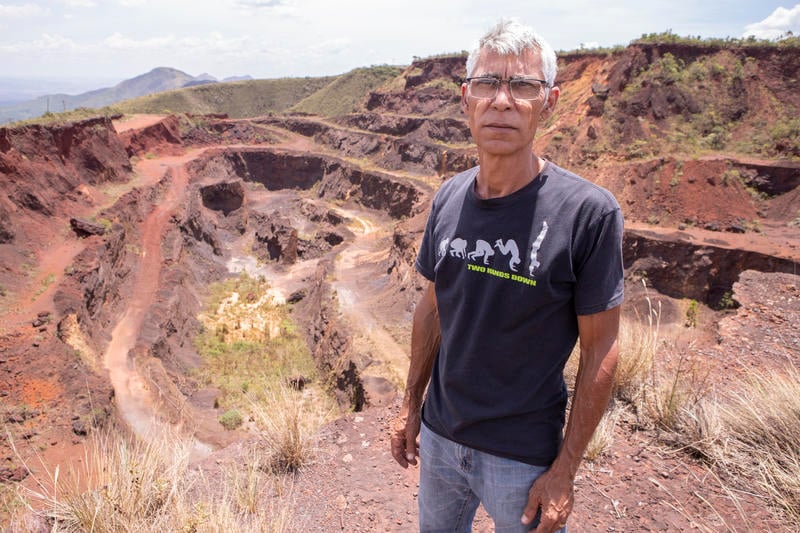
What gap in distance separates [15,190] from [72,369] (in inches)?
500

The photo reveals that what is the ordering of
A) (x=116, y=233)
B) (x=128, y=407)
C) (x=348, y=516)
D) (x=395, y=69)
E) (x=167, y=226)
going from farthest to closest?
(x=395, y=69)
(x=167, y=226)
(x=116, y=233)
(x=128, y=407)
(x=348, y=516)

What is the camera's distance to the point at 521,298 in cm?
213

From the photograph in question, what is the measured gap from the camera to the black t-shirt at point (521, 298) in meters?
2.02

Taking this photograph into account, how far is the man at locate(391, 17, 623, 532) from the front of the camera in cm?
205

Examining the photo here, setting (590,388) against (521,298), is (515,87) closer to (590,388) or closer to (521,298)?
(521,298)

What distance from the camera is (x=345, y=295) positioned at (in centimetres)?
2195

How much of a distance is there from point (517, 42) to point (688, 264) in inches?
758

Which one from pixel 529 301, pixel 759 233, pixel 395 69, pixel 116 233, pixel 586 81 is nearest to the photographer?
pixel 529 301

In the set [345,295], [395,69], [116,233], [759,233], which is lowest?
[345,295]

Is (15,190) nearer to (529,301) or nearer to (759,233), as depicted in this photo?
(529,301)

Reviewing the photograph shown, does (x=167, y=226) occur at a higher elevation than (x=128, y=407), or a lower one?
higher

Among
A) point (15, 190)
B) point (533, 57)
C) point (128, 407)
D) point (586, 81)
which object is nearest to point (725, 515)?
point (533, 57)

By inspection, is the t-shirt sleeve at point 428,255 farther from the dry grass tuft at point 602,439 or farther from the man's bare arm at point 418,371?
the dry grass tuft at point 602,439

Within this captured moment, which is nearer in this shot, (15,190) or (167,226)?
(15,190)
